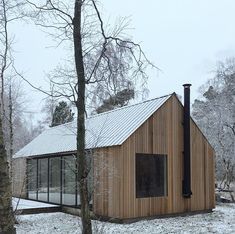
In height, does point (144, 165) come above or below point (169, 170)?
above

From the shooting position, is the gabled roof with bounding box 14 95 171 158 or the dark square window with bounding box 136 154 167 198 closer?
the dark square window with bounding box 136 154 167 198

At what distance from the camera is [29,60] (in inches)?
478

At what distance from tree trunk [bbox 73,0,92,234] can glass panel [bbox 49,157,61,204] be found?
10.6 m

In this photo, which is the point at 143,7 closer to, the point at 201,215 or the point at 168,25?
the point at 168,25

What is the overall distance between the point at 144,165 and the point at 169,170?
47.3 inches

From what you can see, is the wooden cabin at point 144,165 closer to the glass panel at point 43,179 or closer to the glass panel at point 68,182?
the glass panel at point 68,182

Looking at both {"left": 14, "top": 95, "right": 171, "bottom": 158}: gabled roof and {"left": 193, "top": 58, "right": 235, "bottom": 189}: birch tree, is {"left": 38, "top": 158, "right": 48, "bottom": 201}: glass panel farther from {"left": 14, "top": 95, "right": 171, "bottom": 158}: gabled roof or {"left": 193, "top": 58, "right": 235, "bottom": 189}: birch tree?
{"left": 193, "top": 58, "right": 235, "bottom": 189}: birch tree

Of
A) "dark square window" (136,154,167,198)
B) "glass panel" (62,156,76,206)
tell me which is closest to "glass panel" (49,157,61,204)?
"glass panel" (62,156,76,206)

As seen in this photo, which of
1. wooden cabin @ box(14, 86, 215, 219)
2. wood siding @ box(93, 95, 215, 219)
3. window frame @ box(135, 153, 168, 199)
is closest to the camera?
wood siding @ box(93, 95, 215, 219)

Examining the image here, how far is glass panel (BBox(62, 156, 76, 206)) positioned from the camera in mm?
16203

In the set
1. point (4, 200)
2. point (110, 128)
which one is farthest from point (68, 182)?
point (4, 200)

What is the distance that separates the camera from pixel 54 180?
717 inches

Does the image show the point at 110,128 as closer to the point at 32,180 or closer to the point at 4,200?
the point at 32,180

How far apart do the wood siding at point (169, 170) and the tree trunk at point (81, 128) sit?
6.20m
